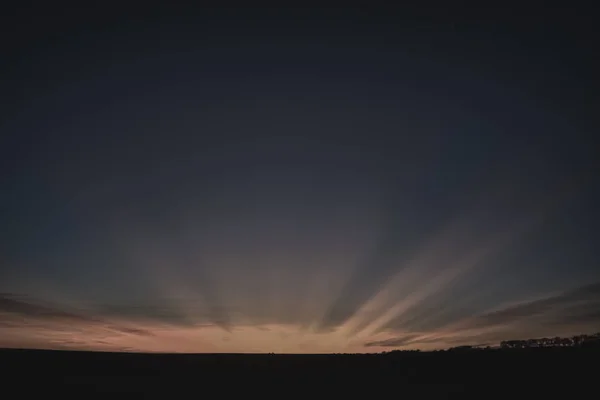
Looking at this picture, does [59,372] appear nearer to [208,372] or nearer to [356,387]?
[208,372]

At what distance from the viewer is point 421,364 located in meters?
25.0

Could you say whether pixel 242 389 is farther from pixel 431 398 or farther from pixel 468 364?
pixel 468 364

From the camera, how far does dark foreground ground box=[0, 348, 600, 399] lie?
20.4 m

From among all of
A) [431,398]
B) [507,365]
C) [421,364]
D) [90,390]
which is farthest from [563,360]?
[90,390]

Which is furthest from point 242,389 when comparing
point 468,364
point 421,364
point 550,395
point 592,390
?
point 592,390

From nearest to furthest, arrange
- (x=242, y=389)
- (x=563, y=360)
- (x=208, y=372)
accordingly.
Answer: (x=242, y=389) < (x=208, y=372) < (x=563, y=360)

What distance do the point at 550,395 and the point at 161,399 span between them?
54.2 feet

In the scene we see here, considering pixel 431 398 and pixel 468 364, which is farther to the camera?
pixel 468 364

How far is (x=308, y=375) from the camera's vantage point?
75.7 ft

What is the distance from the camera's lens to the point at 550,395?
66.2 ft

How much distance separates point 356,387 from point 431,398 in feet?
10.9

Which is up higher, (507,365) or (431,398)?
(507,365)

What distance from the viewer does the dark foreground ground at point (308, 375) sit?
20.4 meters

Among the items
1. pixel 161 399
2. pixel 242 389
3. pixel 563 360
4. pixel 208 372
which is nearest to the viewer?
pixel 161 399
